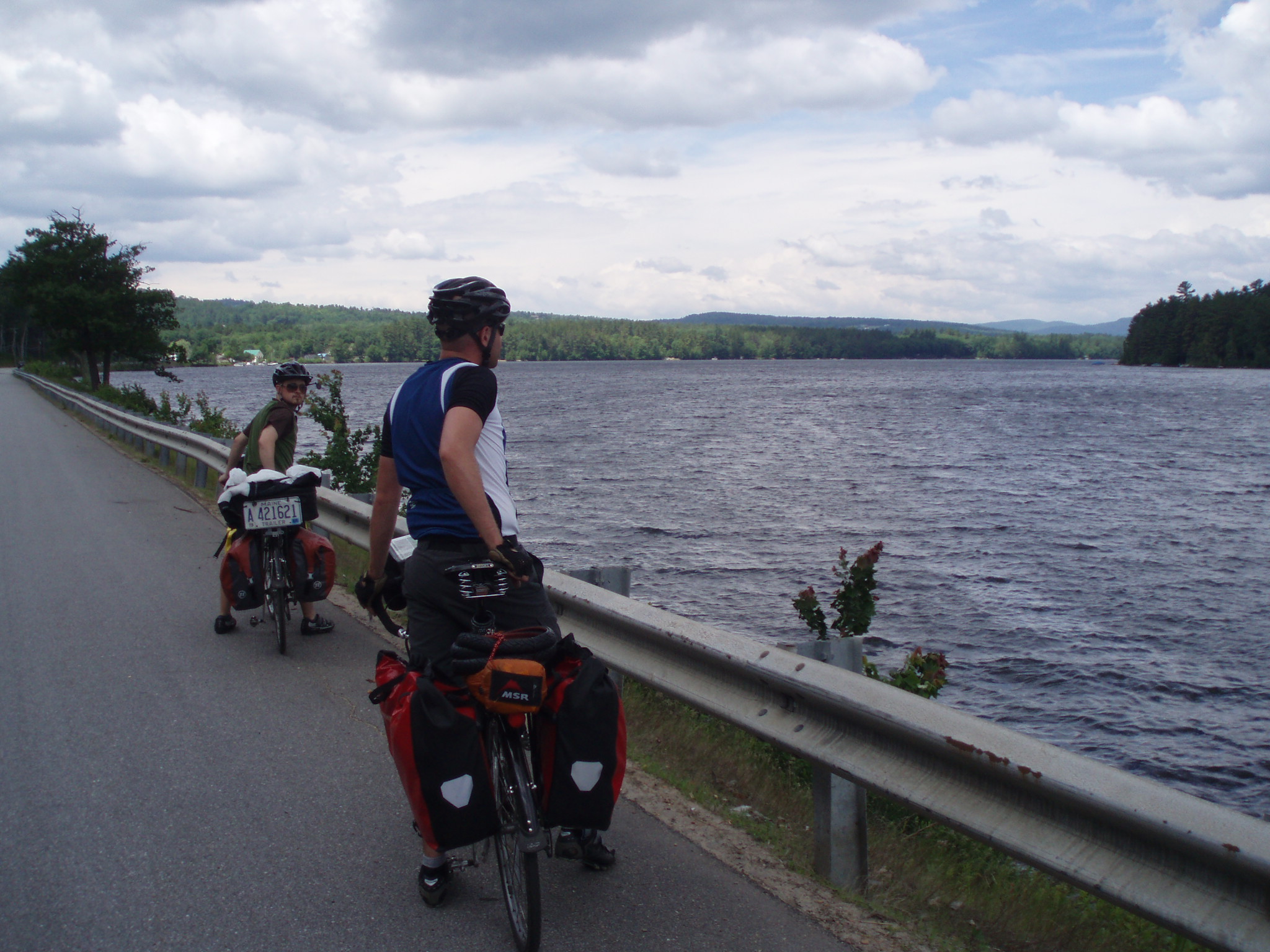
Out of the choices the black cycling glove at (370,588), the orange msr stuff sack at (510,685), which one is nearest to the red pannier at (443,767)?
the orange msr stuff sack at (510,685)

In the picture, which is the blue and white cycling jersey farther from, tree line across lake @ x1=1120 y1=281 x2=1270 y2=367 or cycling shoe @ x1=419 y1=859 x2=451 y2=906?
tree line across lake @ x1=1120 y1=281 x2=1270 y2=367

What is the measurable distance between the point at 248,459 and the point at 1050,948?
582 cm

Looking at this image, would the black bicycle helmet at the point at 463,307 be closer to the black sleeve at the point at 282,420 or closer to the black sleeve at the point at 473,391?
the black sleeve at the point at 473,391

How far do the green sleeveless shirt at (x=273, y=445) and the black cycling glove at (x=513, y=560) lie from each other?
421 cm

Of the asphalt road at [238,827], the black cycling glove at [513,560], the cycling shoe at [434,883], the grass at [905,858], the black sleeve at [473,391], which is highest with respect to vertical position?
the black sleeve at [473,391]

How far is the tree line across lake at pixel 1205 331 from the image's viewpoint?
14288cm

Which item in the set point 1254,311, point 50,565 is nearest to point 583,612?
point 50,565

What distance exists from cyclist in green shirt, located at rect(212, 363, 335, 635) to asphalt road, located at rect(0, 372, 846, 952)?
0.58 feet

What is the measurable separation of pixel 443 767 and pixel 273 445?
176 inches

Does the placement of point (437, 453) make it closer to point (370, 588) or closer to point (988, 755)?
point (370, 588)

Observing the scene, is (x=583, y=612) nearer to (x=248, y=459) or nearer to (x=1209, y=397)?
(x=248, y=459)

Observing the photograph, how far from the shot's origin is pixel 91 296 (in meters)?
41.9

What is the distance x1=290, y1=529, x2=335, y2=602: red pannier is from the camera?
6980 mm

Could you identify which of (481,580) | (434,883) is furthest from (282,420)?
(434,883)
